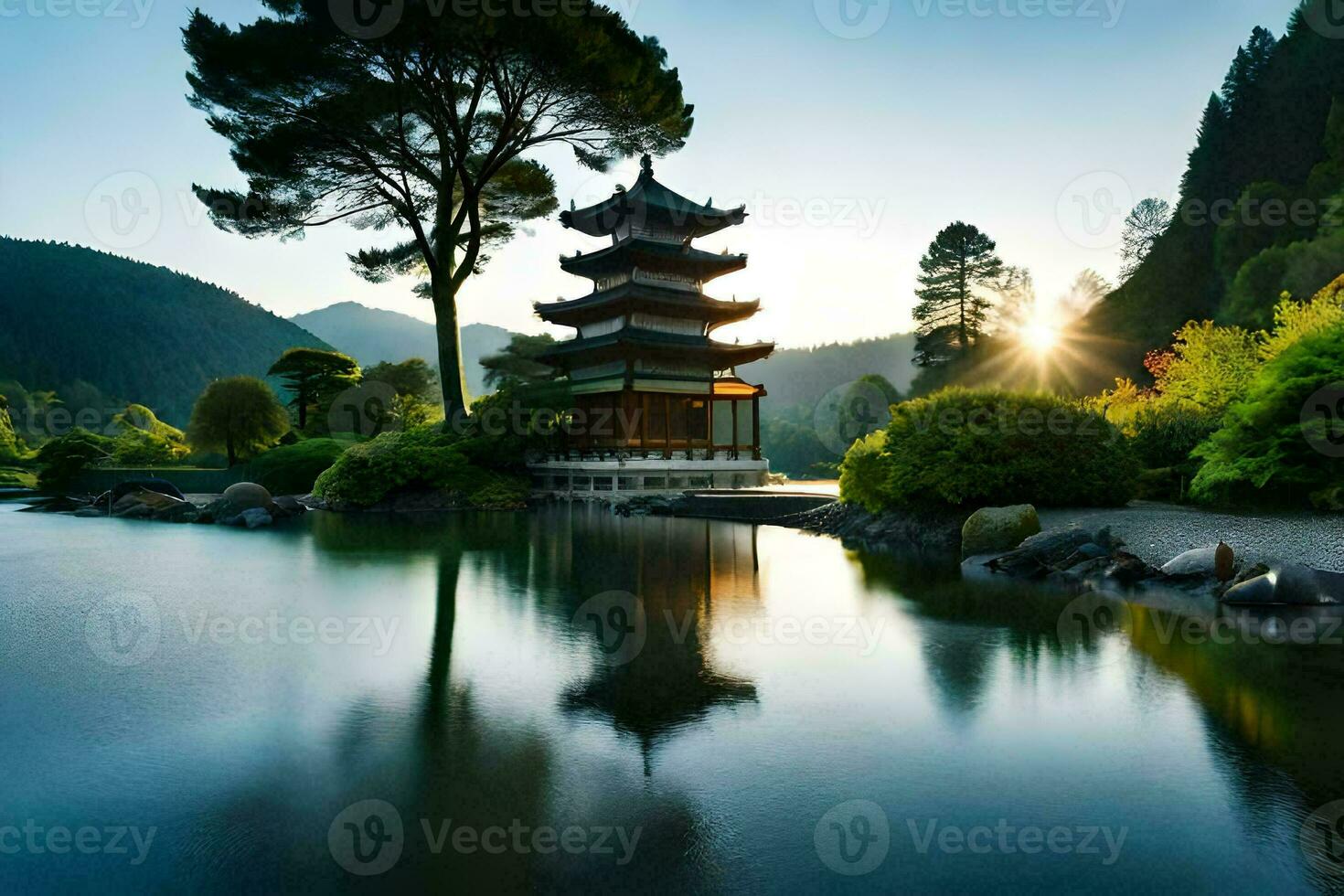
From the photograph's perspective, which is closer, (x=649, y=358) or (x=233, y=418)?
(x=649, y=358)

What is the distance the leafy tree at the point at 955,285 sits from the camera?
5088cm

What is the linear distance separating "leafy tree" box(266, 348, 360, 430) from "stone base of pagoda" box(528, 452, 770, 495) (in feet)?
54.9

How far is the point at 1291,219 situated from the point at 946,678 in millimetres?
45386

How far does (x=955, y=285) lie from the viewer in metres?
51.8

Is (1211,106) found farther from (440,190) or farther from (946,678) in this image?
(946,678)

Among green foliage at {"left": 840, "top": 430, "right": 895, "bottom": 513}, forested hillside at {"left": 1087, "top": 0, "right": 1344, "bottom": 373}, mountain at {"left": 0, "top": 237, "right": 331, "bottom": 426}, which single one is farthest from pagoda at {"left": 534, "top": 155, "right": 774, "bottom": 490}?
mountain at {"left": 0, "top": 237, "right": 331, "bottom": 426}

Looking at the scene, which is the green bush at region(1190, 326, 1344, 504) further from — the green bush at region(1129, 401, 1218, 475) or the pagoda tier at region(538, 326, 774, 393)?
the pagoda tier at region(538, 326, 774, 393)

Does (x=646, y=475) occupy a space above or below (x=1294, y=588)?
above

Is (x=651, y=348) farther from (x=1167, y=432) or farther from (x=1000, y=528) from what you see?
(x=1000, y=528)

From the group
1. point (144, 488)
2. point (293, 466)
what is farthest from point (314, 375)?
point (144, 488)

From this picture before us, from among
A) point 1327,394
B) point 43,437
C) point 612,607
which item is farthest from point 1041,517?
point 43,437

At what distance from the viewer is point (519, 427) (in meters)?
27.8

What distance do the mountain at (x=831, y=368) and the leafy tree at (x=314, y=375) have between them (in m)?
85.4

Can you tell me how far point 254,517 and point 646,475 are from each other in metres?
12.8
